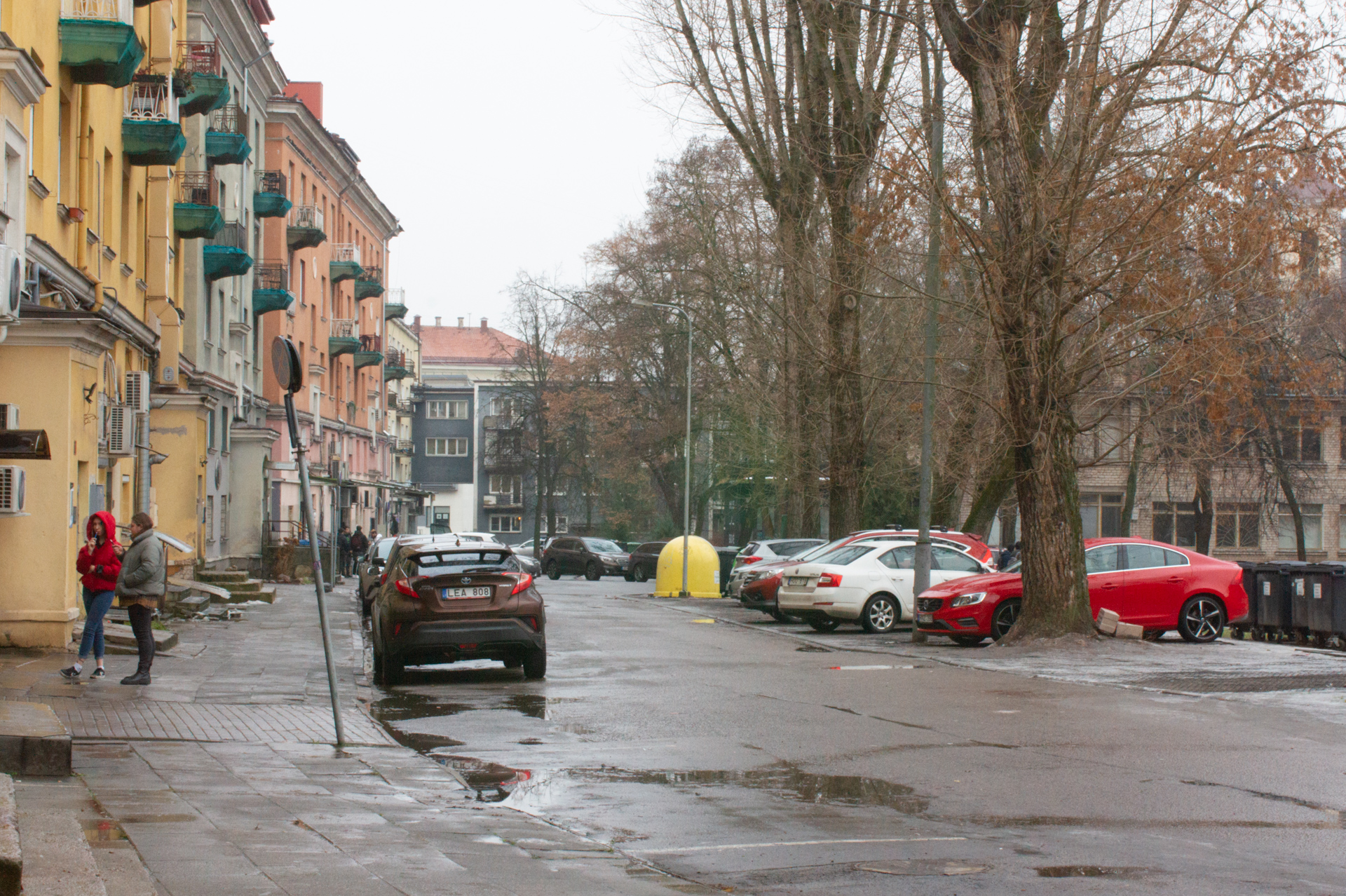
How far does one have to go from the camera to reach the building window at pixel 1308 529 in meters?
71.4

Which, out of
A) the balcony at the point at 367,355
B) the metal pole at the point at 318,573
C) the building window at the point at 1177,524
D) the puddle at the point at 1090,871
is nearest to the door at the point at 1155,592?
the metal pole at the point at 318,573

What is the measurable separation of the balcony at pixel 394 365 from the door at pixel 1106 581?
56.7 meters

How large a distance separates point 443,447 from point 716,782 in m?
101

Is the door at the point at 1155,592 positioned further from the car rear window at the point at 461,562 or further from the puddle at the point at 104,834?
the puddle at the point at 104,834

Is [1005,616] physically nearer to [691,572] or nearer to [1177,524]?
[691,572]

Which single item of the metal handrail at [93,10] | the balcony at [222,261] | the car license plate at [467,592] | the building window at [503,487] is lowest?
the car license plate at [467,592]

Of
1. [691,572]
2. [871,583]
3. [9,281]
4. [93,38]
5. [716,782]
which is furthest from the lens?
[691,572]

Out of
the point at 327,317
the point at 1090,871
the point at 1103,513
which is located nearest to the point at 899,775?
the point at 1090,871

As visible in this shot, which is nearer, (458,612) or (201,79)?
(458,612)

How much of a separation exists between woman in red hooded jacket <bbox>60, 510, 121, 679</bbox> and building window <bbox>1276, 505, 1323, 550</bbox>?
216 ft

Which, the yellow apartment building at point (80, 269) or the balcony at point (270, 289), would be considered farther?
the balcony at point (270, 289)

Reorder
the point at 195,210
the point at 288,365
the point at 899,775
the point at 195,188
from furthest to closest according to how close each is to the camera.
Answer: the point at 195,188 → the point at 195,210 → the point at 288,365 → the point at 899,775

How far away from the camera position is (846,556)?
2466 centimetres

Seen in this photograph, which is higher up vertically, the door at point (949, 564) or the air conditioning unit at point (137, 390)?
the air conditioning unit at point (137, 390)
